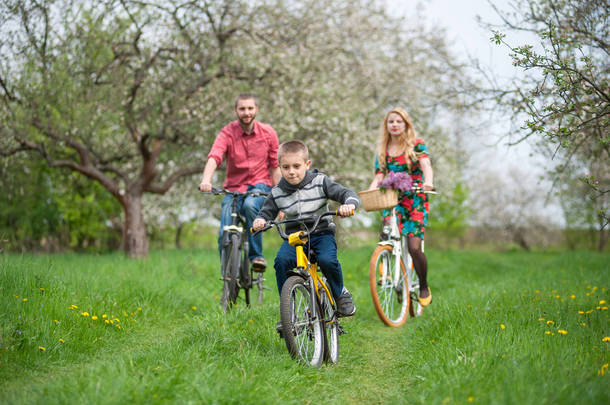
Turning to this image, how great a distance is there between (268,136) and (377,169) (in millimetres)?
1326

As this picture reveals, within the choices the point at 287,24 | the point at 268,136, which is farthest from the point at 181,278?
the point at 287,24

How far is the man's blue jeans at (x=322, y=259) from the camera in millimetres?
4041

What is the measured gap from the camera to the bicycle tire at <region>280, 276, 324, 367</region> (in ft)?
12.0

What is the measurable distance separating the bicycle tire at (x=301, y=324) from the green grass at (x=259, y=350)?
126 mm

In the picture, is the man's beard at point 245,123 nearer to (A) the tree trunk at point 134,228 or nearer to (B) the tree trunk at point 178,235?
(A) the tree trunk at point 134,228

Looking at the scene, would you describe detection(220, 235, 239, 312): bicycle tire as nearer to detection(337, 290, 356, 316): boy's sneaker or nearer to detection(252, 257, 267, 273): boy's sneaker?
detection(252, 257, 267, 273): boy's sneaker

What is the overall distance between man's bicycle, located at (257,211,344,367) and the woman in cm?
206

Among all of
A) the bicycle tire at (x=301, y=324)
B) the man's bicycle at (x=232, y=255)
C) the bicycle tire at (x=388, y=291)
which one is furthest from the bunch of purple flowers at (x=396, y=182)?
the bicycle tire at (x=301, y=324)

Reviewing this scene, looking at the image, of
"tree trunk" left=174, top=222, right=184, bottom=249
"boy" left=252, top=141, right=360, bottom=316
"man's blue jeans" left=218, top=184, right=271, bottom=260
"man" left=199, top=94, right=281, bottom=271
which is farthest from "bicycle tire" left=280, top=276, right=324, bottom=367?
"tree trunk" left=174, top=222, right=184, bottom=249

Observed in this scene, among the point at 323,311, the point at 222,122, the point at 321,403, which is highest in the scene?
the point at 222,122

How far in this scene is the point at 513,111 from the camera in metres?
6.58

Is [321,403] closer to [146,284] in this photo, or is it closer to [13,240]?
[146,284]

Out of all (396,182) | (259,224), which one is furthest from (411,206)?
(259,224)

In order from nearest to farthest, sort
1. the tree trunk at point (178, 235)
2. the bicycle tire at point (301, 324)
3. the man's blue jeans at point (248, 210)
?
the bicycle tire at point (301, 324) → the man's blue jeans at point (248, 210) → the tree trunk at point (178, 235)
